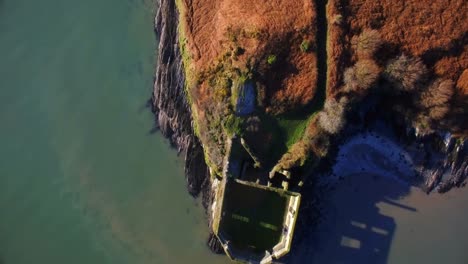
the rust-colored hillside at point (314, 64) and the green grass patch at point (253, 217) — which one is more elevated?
the rust-colored hillside at point (314, 64)

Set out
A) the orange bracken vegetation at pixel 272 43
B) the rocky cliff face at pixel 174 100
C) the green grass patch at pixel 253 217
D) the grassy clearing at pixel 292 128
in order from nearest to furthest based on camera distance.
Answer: the orange bracken vegetation at pixel 272 43 → the grassy clearing at pixel 292 128 → the green grass patch at pixel 253 217 → the rocky cliff face at pixel 174 100

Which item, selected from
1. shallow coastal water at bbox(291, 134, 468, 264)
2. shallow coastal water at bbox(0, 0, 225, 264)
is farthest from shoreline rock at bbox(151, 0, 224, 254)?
shallow coastal water at bbox(291, 134, 468, 264)

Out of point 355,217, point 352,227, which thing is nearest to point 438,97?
point 355,217

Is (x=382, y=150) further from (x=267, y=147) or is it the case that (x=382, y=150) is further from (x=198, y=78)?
(x=198, y=78)

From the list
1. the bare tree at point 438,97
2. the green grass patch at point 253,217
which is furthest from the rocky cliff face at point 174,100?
the bare tree at point 438,97

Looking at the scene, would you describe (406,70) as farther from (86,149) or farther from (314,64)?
(86,149)

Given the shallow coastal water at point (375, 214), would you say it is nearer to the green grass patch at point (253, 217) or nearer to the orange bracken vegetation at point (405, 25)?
the green grass patch at point (253, 217)
